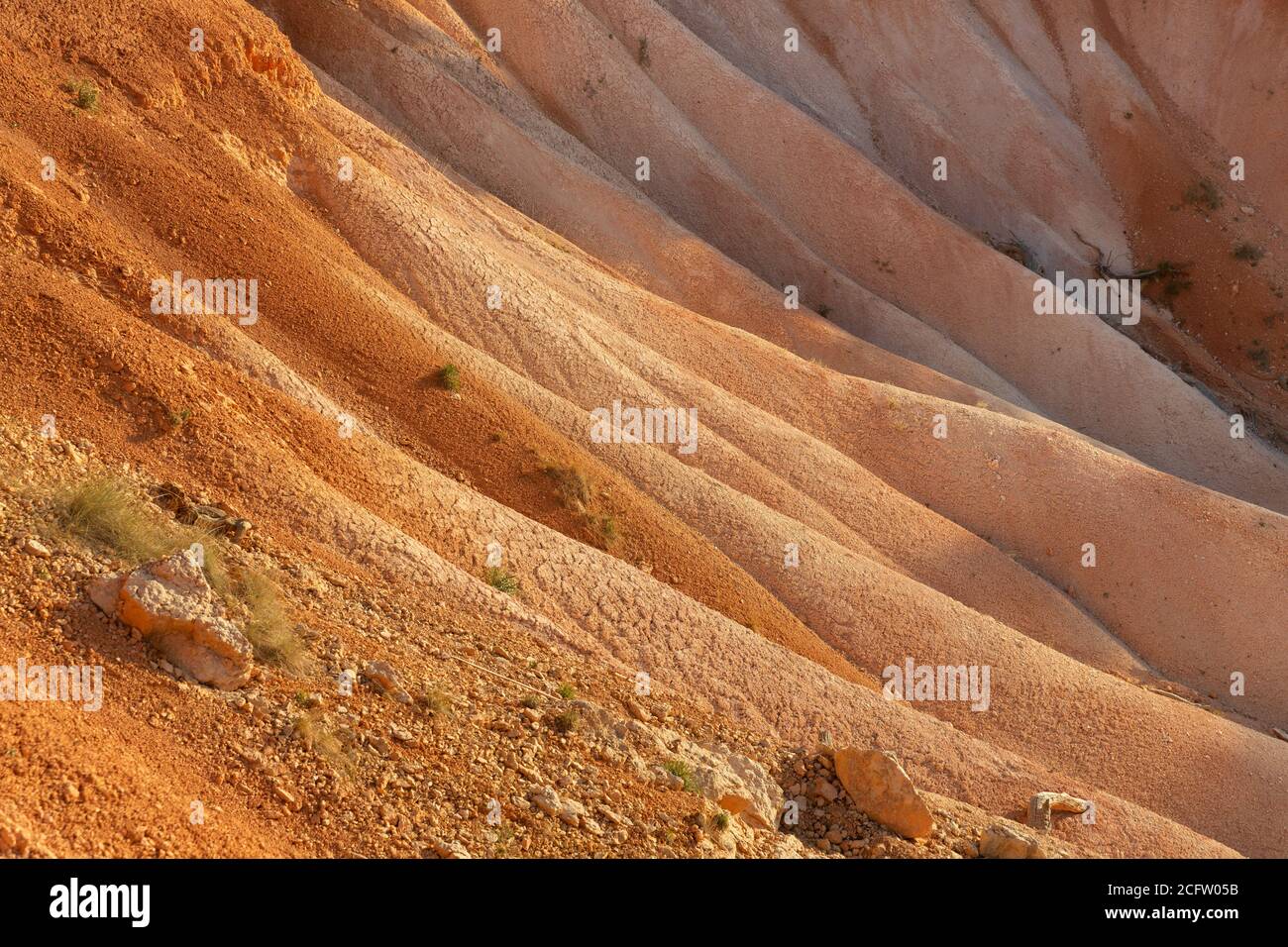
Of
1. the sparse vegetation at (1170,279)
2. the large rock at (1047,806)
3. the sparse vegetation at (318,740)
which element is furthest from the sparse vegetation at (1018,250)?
the sparse vegetation at (318,740)

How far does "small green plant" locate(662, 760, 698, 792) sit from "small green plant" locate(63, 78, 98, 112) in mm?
11245

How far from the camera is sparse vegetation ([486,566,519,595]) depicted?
530 inches

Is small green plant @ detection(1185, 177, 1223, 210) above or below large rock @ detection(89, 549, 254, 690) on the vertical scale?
above

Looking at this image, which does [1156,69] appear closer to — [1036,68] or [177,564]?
[1036,68]

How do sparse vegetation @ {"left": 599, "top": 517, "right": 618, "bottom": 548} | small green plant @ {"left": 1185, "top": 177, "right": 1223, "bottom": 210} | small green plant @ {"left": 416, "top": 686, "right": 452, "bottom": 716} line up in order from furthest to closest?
small green plant @ {"left": 1185, "top": 177, "right": 1223, "bottom": 210} < sparse vegetation @ {"left": 599, "top": 517, "right": 618, "bottom": 548} < small green plant @ {"left": 416, "top": 686, "right": 452, "bottom": 716}

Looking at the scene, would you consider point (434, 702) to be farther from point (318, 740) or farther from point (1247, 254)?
point (1247, 254)

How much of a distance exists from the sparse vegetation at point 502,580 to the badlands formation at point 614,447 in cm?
6

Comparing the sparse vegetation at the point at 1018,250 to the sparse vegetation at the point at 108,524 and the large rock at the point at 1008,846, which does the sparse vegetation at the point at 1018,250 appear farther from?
the sparse vegetation at the point at 108,524

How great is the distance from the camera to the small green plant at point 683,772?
11.0 metres

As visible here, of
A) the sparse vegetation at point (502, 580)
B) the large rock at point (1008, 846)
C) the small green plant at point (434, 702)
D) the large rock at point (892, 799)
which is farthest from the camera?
the sparse vegetation at point (502, 580)

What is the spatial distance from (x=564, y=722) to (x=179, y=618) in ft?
11.5

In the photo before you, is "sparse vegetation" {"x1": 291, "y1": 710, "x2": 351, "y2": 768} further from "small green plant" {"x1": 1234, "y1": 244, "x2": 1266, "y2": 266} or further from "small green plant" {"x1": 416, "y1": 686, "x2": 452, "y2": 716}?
"small green plant" {"x1": 1234, "y1": 244, "x2": 1266, "y2": 266}

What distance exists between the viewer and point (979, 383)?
2628 centimetres

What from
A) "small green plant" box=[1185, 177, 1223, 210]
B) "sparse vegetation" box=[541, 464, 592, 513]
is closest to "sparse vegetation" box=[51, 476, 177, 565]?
"sparse vegetation" box=[541, 464, 592, 513]
